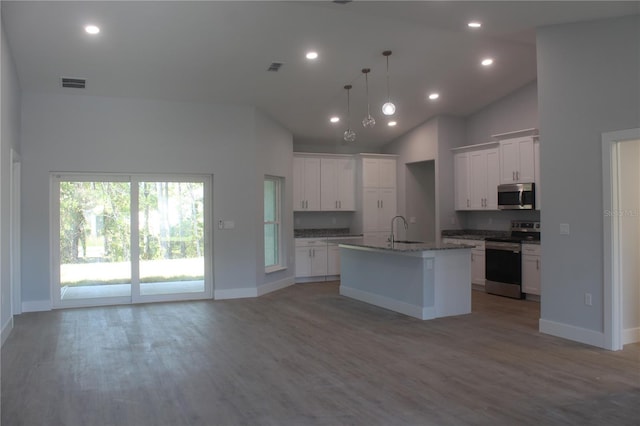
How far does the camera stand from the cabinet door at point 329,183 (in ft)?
31.1

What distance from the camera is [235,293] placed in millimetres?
7512

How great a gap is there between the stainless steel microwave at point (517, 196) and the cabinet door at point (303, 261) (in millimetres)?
3496

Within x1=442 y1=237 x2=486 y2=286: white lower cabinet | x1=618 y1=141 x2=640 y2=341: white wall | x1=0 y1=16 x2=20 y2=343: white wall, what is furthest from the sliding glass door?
x1=618 y1=141 x2=640 y2=341: white wall

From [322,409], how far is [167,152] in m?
5.06

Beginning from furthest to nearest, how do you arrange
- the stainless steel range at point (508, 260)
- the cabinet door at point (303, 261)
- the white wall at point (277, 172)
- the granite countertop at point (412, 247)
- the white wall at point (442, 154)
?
1. the cabinet door at point (303, 261)
2. the white wall at point (442, 154)
3. the white wall at point (277, 172)
4. the stainless steel range at point (508, 260)
5. the granite countertop at point (412, 247)

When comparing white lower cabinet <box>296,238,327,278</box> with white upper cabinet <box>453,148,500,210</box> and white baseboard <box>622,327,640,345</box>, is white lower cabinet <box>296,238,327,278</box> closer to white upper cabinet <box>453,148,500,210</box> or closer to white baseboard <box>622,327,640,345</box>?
white upper cabinet <box>453,148,500,210</box>

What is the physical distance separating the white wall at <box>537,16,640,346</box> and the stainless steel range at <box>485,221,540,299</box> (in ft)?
6.69

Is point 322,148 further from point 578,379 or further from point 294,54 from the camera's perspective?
point 578,379

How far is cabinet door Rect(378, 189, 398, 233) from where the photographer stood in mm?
9703

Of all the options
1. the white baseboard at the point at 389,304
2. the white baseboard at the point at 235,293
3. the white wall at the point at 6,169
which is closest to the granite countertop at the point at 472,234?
the white baseboard at the point at 389,304

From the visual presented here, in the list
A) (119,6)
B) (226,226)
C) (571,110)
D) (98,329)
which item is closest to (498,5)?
(571,110)

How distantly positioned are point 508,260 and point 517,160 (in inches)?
61.2

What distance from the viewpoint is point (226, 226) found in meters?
7.46

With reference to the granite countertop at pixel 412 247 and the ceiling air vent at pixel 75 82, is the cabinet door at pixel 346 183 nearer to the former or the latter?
the granite countertop at pixel 412 247
